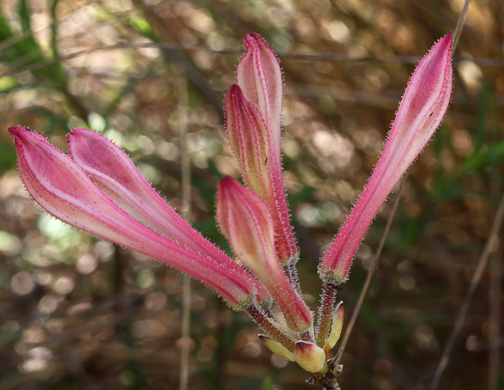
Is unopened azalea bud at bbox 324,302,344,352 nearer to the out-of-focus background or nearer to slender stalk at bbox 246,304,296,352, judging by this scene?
slender stalk at bbox 246,304,296,352

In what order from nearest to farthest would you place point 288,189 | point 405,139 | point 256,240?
point 256,240 → point 405,139 → point 288,189

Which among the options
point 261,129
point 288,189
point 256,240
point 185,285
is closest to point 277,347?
point 256,240

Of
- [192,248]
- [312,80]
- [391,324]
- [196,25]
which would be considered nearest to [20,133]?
[192,248]

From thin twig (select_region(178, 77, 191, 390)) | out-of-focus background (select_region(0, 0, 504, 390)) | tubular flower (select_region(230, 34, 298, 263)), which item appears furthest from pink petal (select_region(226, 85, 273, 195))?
out-of-focus background (select_region(0, 0, 504, 390))

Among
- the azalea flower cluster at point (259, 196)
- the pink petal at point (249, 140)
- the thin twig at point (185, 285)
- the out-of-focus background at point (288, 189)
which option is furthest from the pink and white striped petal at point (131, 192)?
the out-of-focus background at point (288, 189)

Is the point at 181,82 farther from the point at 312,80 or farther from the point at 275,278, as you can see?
the point at 275,278

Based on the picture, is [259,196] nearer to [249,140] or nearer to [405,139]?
[249,140]

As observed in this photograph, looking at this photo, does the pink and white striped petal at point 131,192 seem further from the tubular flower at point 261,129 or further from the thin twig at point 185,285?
the thin twig at point 185,285
